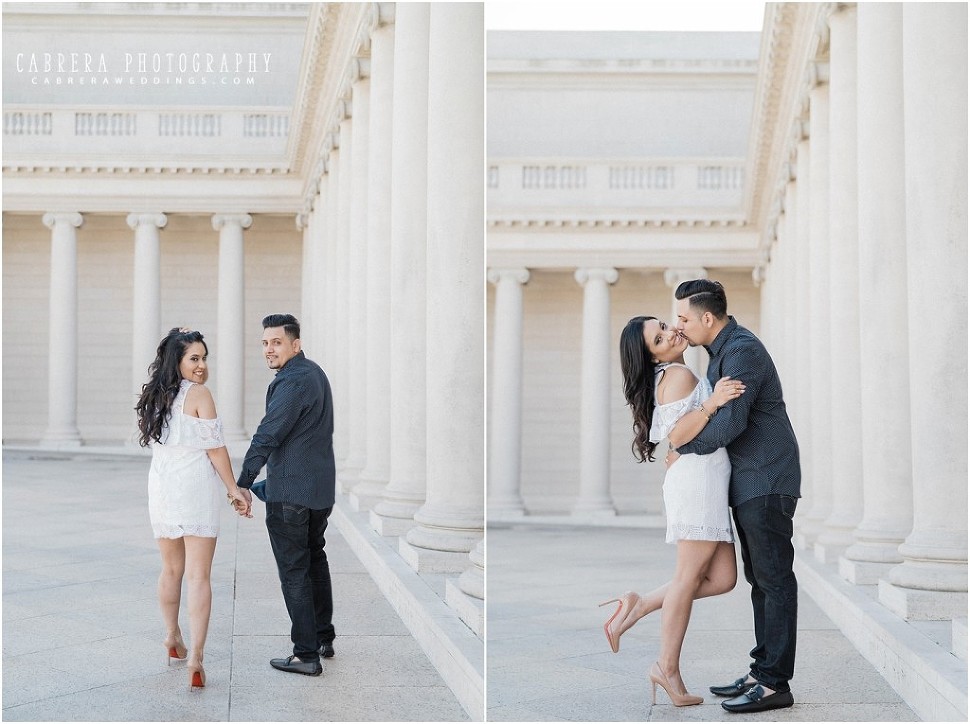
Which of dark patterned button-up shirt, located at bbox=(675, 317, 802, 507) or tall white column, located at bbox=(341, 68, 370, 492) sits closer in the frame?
dark patterned button-up shirt, located at bbox=(675, 317, 802, 507)

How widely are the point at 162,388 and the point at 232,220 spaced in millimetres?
56919

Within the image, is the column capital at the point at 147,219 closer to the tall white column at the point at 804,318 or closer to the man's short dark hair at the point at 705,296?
the tall white column at the point at 804,318

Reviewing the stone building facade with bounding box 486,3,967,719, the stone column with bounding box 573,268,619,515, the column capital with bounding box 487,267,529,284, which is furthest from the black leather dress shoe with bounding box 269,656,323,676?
the column capital with bounding box 487,267,529,284

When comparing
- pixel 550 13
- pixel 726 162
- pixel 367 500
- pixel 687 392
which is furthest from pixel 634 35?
pixel 687 392

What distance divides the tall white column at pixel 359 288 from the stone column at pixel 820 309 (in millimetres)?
14464

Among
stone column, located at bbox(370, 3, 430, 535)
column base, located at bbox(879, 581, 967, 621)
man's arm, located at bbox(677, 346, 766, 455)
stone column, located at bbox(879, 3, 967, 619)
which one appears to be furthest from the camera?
stone column, located at bbox(370, 3, 430, 535)

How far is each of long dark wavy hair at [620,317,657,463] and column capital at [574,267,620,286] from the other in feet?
167

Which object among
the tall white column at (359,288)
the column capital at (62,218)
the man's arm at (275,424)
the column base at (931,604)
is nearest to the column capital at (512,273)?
the tall white column at (359,288)

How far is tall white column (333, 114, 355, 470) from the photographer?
43969 millimetres

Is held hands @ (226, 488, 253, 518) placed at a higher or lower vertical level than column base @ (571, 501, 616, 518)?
higher

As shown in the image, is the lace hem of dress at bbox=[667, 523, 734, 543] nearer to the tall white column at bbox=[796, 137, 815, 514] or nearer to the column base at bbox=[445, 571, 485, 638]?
the column base at bbox=[445, 571, 485, 638]

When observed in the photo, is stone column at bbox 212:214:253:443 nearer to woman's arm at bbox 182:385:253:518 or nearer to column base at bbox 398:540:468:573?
column base at bbox 398:540:468:573

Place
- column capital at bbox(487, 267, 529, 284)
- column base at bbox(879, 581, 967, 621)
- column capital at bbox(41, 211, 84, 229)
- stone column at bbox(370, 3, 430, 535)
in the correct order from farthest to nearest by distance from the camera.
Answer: column capital at bbox(41, 211, 84, 229) < column capital at bbox(487, 267, 529, 284) < stone column at bbox(370, 3, 430, 535) < column base at bbox(879, 581, 967, 621)

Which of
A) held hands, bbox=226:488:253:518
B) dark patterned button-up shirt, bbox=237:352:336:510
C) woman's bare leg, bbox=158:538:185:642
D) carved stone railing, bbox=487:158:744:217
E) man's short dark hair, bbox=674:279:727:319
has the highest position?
carved stone railing, bbox=487:158:744:217
